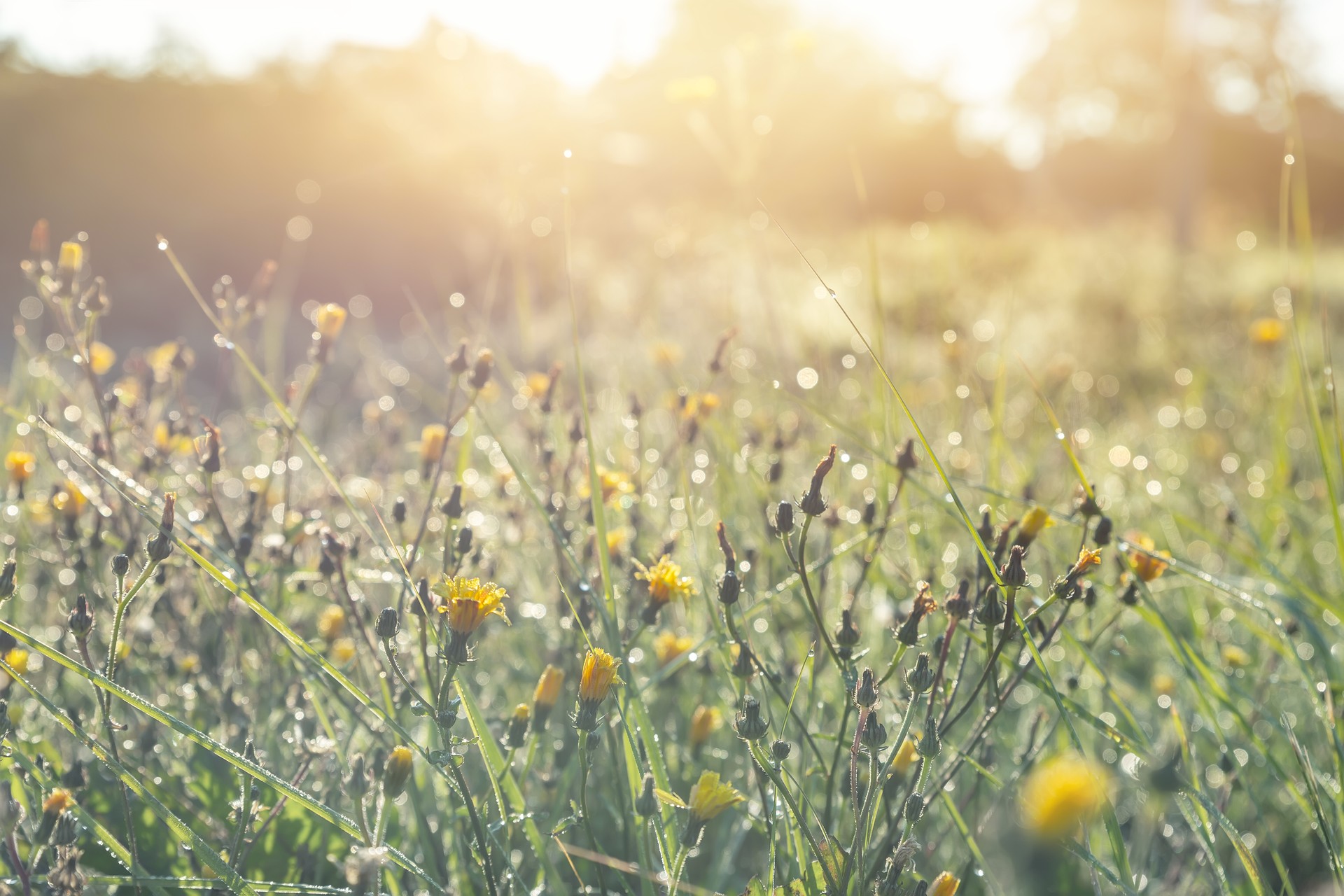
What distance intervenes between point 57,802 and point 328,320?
0.61 meters

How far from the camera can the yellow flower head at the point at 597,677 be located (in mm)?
786

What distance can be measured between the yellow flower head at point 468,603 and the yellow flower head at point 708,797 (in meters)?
0.23

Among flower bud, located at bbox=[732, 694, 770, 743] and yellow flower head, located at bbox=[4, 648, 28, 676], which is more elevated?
flower bud, located at bbox=[732, 694, 770, 743]

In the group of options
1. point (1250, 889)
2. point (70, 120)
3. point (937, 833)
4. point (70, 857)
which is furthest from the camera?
point (70, 120)

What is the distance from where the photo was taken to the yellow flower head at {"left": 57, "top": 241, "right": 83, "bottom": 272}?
108cm

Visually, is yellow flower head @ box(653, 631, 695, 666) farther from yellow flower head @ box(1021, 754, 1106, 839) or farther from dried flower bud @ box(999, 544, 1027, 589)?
yellow flower head @ box(1021, 754, 1106, 839)

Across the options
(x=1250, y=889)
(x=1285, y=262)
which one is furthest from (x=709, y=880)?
(x=1285, y=262)

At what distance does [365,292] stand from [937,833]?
749cm

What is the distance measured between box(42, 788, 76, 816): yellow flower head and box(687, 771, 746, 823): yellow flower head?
56 centimetres

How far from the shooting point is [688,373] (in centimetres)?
282

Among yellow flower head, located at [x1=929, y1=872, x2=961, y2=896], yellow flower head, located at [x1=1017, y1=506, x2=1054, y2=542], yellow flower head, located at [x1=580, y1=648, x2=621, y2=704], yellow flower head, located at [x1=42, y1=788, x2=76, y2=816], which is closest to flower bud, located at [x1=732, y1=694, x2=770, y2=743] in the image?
yellow flower head, located at [x1=580, y1=648, x2=621, y2=704]

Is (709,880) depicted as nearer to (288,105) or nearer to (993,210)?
(288,105)

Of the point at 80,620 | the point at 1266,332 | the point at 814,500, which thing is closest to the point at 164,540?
the point at 80,620

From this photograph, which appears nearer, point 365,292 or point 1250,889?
point 1250,889
